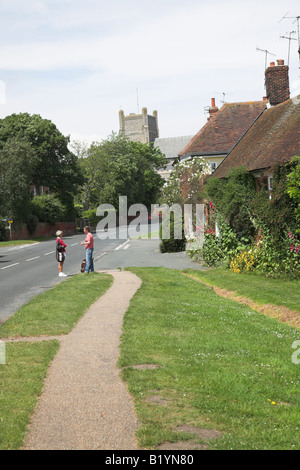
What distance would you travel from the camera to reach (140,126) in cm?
18575

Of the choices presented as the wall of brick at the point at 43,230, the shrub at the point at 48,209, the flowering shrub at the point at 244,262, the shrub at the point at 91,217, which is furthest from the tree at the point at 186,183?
the shrub at the point at 91,217

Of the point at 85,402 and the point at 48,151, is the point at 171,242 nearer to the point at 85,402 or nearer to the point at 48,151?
the point at 85,402

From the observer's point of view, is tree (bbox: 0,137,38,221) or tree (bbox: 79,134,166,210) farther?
tree (bbox: 79,134,166,210)

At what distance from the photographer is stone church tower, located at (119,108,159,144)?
184 m

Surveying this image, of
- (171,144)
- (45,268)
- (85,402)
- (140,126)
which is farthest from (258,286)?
(140,126)

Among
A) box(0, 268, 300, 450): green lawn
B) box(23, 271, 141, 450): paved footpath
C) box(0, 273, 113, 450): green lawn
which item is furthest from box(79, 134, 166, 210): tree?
box(23, 271, 141, 450): paved footpath

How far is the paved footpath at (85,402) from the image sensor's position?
4805 mm

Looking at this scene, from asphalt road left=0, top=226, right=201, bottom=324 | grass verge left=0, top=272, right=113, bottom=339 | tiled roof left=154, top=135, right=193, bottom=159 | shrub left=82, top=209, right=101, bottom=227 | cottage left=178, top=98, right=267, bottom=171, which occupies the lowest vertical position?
asphalt road left=0, top=226, right=201, bottom=324

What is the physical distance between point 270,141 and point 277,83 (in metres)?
7.79

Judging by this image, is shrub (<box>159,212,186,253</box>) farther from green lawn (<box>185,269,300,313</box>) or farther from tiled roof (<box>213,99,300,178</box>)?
green lawn (<box>185,269,300,313</box>)

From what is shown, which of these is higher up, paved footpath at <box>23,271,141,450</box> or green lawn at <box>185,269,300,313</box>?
paved footpath at <box>23,271,141,450</box>

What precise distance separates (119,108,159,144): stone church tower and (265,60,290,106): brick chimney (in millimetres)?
154485

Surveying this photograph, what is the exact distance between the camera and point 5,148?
5656 centimetres
